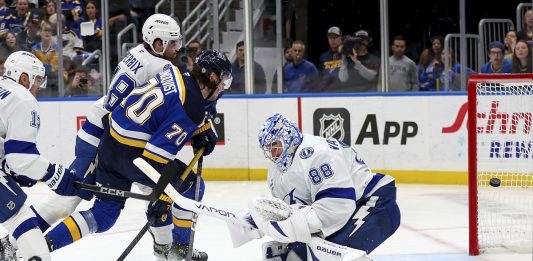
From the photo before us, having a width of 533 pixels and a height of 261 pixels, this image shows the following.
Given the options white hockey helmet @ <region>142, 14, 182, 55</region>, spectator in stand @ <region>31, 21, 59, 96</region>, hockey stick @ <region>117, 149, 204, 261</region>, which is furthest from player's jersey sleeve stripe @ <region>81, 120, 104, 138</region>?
spectator in stand @ <region>31, 21, 59, 96</region>

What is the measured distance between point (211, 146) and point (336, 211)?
0.98 meters

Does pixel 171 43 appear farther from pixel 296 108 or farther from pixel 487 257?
pixel 296 108

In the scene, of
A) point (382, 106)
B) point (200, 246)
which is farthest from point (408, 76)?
point (200, 246)

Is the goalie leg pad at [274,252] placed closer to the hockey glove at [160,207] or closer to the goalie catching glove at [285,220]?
the goalie catching glove at [285,220]

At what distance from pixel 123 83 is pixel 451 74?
11.7 feet

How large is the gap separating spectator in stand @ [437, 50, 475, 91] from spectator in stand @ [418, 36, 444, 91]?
0.15 feet

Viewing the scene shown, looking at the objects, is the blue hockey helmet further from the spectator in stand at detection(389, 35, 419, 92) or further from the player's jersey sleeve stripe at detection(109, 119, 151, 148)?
the spectator in stand at detection(389, 35, 419, 92)

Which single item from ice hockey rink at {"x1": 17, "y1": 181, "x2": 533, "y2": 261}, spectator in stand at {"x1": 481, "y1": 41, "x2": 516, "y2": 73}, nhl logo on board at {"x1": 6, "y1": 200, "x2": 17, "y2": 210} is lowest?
ice hockey rink at {"x1": 17, "y1": 181, "x2": 533, "y2": 261}

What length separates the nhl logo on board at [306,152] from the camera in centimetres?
360

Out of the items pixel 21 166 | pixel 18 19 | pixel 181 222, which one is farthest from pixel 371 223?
pixel 18 19

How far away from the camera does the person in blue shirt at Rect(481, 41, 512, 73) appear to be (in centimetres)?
733

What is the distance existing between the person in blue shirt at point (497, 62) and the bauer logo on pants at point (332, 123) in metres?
1.08

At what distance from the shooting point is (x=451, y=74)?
758 centimetres

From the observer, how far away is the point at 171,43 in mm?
4789
